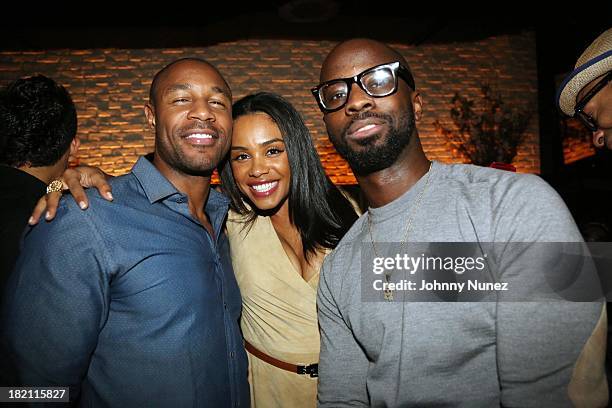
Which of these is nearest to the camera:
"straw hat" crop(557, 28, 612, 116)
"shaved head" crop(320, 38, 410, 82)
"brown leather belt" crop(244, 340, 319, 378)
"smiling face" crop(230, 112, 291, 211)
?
"straw hat" crop(557, 28, 612, 116)

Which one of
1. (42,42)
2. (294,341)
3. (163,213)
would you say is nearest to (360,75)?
(163,213)

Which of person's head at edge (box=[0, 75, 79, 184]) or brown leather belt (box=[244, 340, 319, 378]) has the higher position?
person's head at edge (box=[0, 75, 79, 184])

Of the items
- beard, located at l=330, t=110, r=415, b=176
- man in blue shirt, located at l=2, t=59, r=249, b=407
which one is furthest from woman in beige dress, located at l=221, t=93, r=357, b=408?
beard, located at l=330, t=110, r=415, b=176

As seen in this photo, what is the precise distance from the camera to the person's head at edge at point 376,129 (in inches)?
62.2

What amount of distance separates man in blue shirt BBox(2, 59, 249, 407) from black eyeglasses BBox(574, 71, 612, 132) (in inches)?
66.0

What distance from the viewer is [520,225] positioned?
1165mm

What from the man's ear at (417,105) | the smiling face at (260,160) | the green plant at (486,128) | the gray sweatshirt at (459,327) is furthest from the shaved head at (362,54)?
the green plant at (486,128)

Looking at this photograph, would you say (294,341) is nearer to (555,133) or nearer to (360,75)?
(360,75)

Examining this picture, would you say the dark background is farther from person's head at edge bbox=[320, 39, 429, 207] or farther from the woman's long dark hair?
person's head at edge bbox=[320, 39, 429, 207]

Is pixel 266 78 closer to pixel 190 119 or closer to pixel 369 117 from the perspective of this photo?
pixel 190 119

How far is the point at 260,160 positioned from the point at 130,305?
Answer: 3.52 ft

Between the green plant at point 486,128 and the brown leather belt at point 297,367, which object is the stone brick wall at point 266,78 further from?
the brown leather belt at point 297,367

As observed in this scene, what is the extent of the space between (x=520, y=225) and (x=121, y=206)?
4.54 feet

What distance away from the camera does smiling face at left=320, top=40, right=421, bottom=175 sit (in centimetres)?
158
